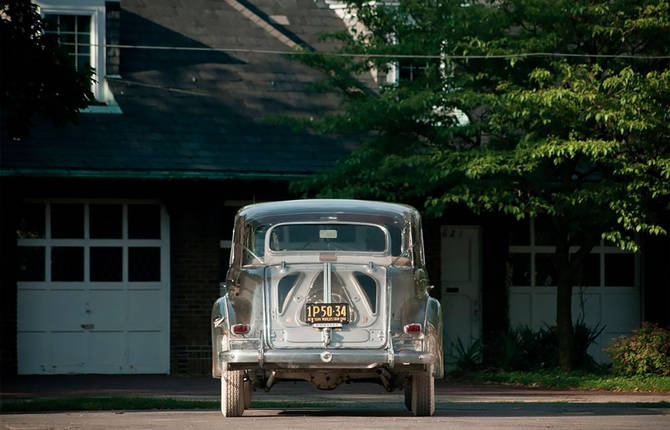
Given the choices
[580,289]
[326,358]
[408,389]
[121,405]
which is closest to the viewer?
[326,358]

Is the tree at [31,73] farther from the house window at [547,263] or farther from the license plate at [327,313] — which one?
the house window at [547,263]

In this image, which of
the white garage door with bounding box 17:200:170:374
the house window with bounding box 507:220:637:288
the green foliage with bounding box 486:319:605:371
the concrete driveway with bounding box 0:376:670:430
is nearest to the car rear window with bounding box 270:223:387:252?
the concrete driveway with bounding box 0:376:670:430

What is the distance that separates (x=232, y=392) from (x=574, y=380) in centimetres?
825

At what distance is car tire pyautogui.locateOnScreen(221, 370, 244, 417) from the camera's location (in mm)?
11664

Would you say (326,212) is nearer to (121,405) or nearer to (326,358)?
(326,358)

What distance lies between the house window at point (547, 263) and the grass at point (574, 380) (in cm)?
301

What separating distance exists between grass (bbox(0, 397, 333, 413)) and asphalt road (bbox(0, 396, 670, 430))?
1.83ft

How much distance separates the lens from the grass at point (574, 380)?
1802 centimetres

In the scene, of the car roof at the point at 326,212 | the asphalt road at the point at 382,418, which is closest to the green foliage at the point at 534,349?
the asphalt road at the point at 382,418

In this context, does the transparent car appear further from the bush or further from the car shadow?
the bush

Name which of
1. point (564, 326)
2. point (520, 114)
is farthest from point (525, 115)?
point (564, 326)

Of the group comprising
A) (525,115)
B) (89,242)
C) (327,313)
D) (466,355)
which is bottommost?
(466,355)

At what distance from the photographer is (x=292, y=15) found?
25.0 m

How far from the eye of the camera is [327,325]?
1121cm
